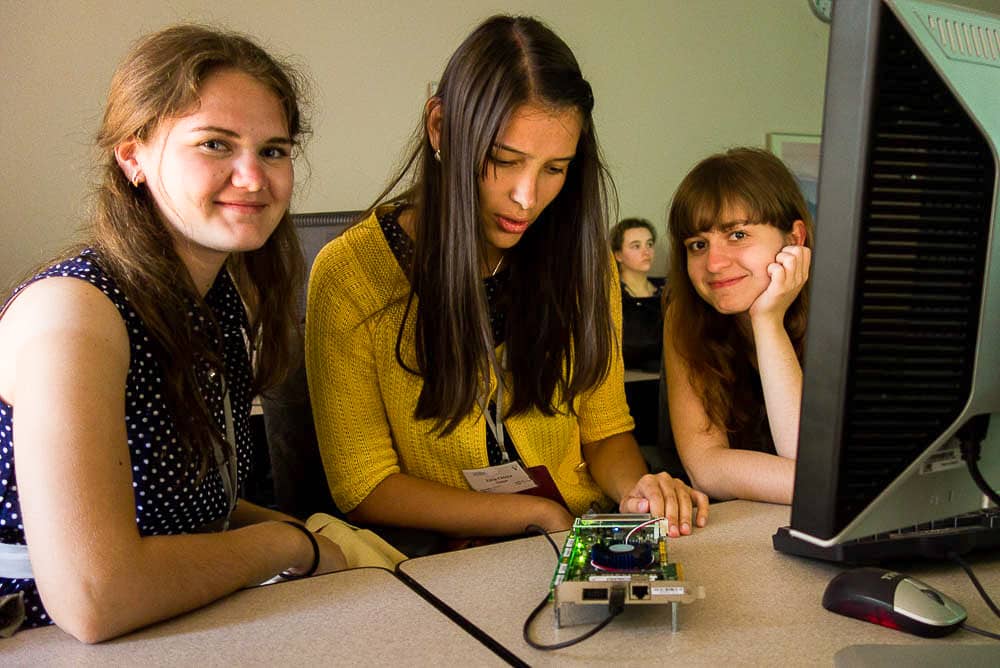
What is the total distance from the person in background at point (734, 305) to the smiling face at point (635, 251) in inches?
92.6

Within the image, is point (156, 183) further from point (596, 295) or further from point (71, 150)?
point (71, 150)

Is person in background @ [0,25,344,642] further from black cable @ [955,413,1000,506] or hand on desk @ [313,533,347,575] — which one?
black cable @ [955,413,1000,506]

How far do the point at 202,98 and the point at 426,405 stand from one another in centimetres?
56

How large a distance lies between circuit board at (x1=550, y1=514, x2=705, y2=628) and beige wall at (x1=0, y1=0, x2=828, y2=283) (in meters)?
1.66

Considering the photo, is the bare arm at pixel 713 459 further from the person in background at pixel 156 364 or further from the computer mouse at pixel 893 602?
the person in background at pixel 156 364

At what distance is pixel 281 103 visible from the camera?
3.75 feet

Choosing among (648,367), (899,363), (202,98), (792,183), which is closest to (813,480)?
(899,363)

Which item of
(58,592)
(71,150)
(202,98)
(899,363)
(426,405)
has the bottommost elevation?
(58,592)

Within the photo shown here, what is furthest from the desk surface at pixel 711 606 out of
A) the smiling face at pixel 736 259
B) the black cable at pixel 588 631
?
the smiling face at pixel 736 259

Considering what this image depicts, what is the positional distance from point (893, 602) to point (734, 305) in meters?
0.86

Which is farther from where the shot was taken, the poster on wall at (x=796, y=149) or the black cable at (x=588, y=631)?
the poster on wall at (x=796, y=149)

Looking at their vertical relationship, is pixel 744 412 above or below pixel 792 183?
below

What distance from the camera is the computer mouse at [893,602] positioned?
755 millimetres

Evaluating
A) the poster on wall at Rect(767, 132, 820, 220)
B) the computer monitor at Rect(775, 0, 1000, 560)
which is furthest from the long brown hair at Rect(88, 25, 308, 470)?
the poster on wall at Rect(767, 132, 820, 220)
